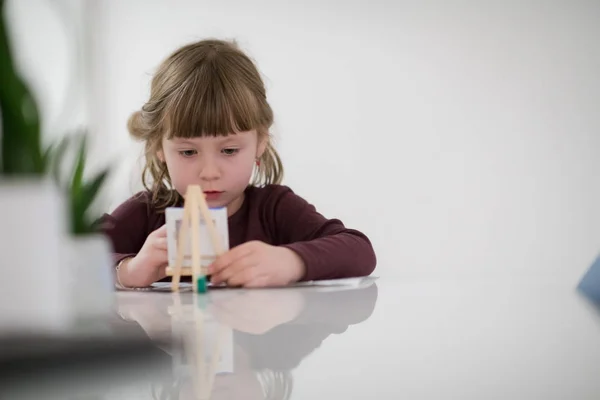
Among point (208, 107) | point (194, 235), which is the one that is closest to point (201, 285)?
point (194, 235)

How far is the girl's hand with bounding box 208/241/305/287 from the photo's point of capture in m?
1.32

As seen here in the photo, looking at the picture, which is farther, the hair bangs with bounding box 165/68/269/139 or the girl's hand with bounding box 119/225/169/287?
the hair bangs with bounding box 165/68/269/139

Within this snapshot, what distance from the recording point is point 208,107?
6.28ft

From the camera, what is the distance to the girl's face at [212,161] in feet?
6.29

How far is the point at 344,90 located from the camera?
466cm

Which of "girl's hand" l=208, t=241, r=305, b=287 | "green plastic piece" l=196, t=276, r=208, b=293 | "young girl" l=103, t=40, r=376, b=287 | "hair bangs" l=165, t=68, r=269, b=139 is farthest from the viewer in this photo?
"hair bangs" l=165, t=68, r=269, b=139

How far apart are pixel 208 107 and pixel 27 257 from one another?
1.40 metres

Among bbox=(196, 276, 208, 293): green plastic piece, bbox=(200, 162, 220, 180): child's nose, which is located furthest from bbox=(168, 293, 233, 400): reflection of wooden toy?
bbox=(200, 162, 220, 180): child's nose

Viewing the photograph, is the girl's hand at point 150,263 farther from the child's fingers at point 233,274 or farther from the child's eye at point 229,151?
the child's eye at point 229,151

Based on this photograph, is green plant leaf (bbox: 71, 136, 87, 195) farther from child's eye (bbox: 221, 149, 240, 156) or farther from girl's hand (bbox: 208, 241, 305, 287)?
child's eye (bbox: 221, 149, 240, 156)

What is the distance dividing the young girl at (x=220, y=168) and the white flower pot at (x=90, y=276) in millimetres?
776

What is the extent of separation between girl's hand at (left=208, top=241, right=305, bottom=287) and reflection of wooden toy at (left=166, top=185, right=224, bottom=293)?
3 centimetres

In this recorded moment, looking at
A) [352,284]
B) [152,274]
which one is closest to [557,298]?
[352,284]

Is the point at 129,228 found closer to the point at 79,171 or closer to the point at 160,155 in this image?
the point at 160,155
